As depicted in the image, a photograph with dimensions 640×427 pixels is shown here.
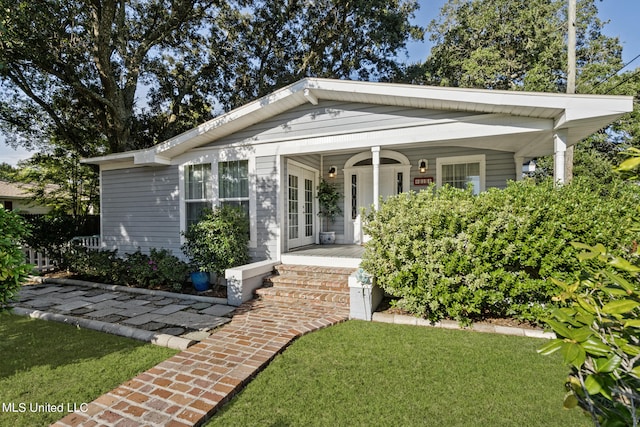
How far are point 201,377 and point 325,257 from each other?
11.5 feet

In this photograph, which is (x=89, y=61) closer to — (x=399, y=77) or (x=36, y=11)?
(x=36, y=11)

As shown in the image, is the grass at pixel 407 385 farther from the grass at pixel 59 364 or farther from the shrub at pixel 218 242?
the shrub at pixel 218 242

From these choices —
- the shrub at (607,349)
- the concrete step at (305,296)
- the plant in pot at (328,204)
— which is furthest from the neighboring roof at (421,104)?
the shrub at (607,349)

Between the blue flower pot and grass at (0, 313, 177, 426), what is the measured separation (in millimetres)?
2172

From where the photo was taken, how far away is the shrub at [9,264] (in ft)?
9.48

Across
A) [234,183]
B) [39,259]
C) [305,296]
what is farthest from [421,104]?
[39,259]

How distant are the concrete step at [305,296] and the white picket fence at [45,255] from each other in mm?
5872

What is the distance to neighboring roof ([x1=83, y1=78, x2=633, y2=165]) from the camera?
4.56 m

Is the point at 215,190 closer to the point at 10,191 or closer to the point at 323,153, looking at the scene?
the point at 323,153

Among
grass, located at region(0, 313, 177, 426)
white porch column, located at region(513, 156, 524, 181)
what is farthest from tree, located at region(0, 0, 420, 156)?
grass, located at region(0, 313, 177, 426)

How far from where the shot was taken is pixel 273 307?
5188 millimetres

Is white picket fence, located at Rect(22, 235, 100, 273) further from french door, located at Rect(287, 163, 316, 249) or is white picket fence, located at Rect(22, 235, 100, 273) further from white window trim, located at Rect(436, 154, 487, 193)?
white window trim, located at Rect(436, 154, 487, 193)

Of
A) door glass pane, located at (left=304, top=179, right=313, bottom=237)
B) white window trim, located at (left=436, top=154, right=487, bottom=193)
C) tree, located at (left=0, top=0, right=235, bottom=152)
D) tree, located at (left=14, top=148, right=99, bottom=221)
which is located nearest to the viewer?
white window trim, located at (left=436, top=154, right=487, bottom=193)

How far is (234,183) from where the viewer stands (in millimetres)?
7137
